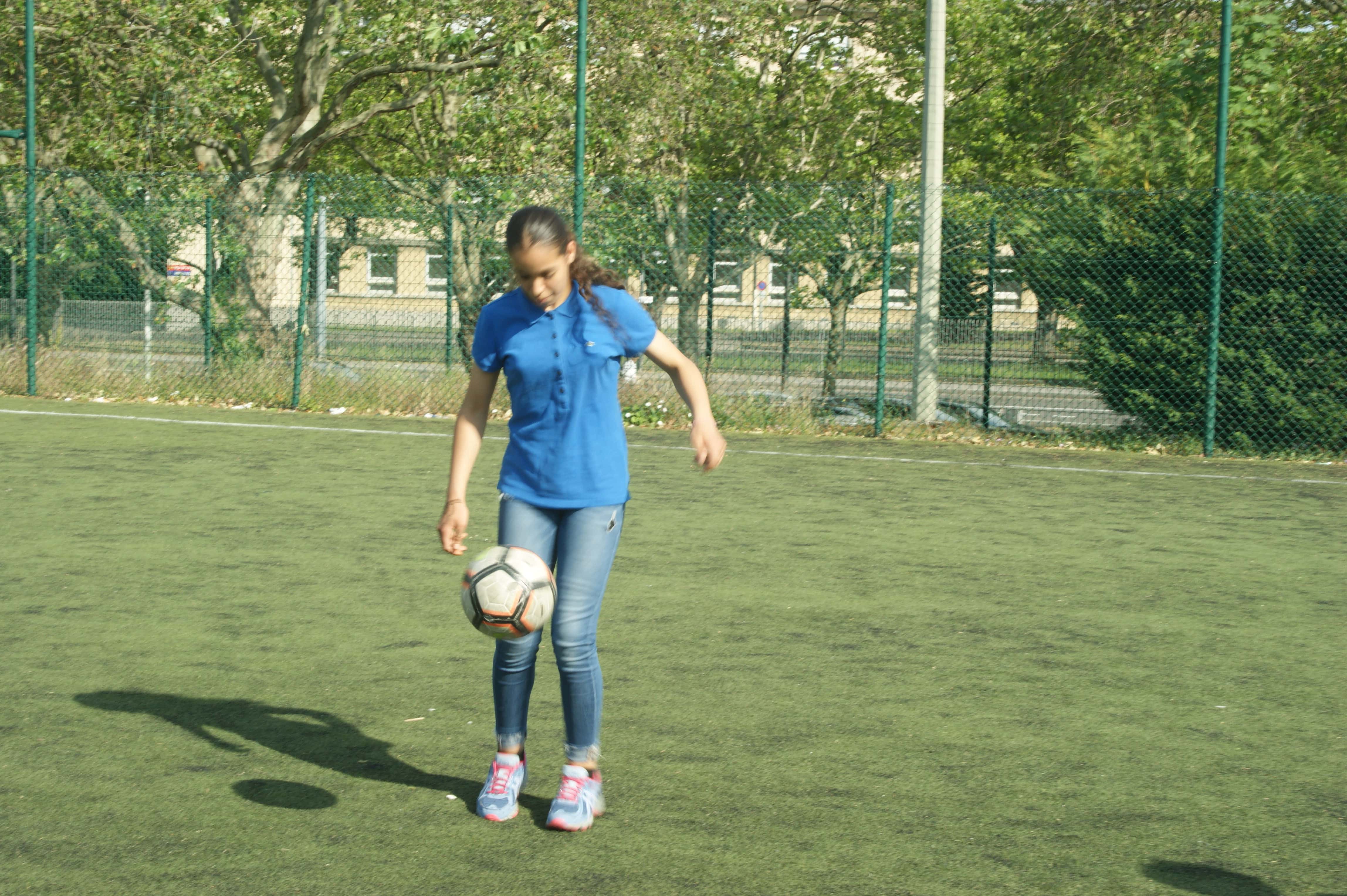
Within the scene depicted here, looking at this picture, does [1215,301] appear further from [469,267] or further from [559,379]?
[559,379]

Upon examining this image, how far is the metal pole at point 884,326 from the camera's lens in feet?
47.1

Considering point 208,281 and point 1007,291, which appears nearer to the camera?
point 1007,291

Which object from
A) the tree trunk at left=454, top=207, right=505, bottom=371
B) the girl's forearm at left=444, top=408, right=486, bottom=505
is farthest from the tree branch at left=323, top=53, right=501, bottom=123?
the girl's forearm at left=444, top=408, right=486, bottom=505

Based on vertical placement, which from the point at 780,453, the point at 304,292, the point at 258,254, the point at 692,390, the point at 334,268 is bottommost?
the point at 780,453

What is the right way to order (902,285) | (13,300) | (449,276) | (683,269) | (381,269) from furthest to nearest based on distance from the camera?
(13,300)
(381,269)
(449,276)
(683,269)
(902,285)

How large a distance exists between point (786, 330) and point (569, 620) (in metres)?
11.8

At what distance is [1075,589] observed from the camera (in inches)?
289

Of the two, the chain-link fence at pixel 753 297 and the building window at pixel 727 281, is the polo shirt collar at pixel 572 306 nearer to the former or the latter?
the chain-link fence at pixel 753 297

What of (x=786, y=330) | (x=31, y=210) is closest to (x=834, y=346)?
(x=786, y=330)

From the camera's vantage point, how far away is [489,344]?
4012 mm

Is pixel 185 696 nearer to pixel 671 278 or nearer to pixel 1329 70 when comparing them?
pixel 671 278

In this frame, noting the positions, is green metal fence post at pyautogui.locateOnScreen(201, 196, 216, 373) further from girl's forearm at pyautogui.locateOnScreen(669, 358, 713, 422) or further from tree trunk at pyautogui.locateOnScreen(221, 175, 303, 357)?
girl's forearm at pyautogui.locateOnScreen(669, 358, 713, 422)

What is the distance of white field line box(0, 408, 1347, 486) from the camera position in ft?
39.2

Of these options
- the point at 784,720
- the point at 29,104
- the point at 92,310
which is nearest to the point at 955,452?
the point at 784,720
